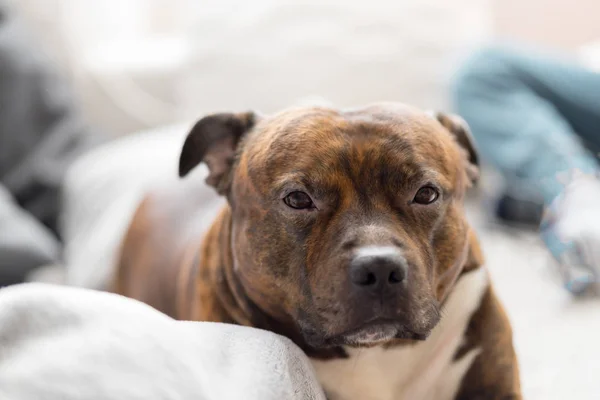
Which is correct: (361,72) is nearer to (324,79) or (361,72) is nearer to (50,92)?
(324,79)

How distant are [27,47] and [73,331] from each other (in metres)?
1.93

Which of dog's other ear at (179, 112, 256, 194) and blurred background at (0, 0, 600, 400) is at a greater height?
dog's other ear at (179, 112, 256, 194)

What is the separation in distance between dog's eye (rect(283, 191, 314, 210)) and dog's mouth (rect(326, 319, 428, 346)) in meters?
0.21

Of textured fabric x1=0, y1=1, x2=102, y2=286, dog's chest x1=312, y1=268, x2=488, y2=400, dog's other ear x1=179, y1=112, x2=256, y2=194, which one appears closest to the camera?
dog's chest x1=312, y1=268, x2=488, y2=400

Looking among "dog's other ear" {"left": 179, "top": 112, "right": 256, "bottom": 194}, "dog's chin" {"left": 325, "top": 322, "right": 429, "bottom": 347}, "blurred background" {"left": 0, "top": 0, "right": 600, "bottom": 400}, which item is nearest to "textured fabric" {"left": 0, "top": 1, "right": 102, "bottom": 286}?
"blurred background" {"left": 0, "top": 0, "right": 600, "bottom": 400}

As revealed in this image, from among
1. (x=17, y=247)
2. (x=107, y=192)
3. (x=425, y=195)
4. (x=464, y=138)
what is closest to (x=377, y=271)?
(x=425, y=195)

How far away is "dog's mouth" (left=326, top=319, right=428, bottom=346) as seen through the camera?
1023 millimetres

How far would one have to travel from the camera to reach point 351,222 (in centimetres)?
108

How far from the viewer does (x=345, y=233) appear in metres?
1.06

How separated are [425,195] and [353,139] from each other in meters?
0.14

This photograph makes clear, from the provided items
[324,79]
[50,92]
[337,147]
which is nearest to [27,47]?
[50,92]

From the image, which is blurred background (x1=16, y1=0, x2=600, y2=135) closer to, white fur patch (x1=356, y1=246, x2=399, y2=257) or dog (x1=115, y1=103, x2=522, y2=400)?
dog (x1=115, y1=103, x2=522, y2=400)

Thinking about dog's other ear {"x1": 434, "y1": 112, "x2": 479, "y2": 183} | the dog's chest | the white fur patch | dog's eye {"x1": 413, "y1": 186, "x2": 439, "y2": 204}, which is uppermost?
the white fur patch

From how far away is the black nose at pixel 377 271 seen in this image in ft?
3.23
